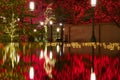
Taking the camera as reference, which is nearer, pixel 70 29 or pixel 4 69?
pixel 4 69

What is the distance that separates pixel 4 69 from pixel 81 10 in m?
13.5

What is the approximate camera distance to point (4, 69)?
12664mm

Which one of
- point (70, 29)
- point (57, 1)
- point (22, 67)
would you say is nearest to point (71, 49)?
point (70, 29)

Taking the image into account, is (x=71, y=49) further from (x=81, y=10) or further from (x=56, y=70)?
(x=56, y=70)

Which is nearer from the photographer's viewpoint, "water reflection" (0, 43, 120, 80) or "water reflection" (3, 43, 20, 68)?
"water reflection" (0, 43, 120, 80)

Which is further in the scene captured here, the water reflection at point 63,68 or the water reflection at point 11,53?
the water reflection at point 11,53

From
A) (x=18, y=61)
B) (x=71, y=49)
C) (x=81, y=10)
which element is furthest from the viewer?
(x=81, y=10)

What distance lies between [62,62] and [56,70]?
1065mm

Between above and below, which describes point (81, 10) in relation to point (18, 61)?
above

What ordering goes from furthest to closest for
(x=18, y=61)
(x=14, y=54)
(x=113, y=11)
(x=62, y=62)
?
1. (x=113, y=11)
2. (x=14, y=54)
3. (x=18, y=61)
4. (x=62, y=62)

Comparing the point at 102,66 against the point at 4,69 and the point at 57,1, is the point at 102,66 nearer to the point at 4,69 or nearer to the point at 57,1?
the point at 4,69

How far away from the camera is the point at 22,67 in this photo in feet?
41.3

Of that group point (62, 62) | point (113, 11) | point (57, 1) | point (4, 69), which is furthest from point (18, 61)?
point (57, 1)

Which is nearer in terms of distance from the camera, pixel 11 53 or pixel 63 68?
pixel 63 68
